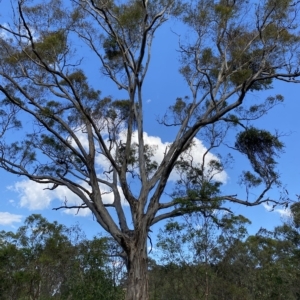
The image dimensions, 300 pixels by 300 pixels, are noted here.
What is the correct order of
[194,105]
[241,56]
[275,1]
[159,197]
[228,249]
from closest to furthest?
[275,1] < [159,197] < [241,56] < [194,105] < [228,249]

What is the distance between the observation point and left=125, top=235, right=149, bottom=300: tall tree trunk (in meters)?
8.19

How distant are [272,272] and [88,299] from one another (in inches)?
255

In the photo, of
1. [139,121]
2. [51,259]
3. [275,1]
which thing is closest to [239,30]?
[275,1]

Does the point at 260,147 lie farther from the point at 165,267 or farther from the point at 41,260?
the point at 41,260

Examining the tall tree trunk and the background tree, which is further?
the background tree

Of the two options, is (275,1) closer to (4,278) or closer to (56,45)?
(56,45)

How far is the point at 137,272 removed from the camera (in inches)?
330

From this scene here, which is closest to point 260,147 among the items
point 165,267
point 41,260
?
point 165,267

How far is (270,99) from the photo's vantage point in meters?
10.3

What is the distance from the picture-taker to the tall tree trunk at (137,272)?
8188mm

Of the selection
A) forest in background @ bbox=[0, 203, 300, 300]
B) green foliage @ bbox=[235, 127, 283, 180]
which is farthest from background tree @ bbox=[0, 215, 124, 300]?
green foliage @ bbox=[235, 127, 283, 180]

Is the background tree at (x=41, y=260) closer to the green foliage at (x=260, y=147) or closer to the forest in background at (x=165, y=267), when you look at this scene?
the forest in background at (x=165, y=267)

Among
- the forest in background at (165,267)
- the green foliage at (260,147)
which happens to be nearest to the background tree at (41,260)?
the forest in background at (165,267)

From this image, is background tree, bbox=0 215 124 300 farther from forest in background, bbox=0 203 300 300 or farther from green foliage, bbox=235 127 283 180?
green foliage, bbox=235 127 283 180
